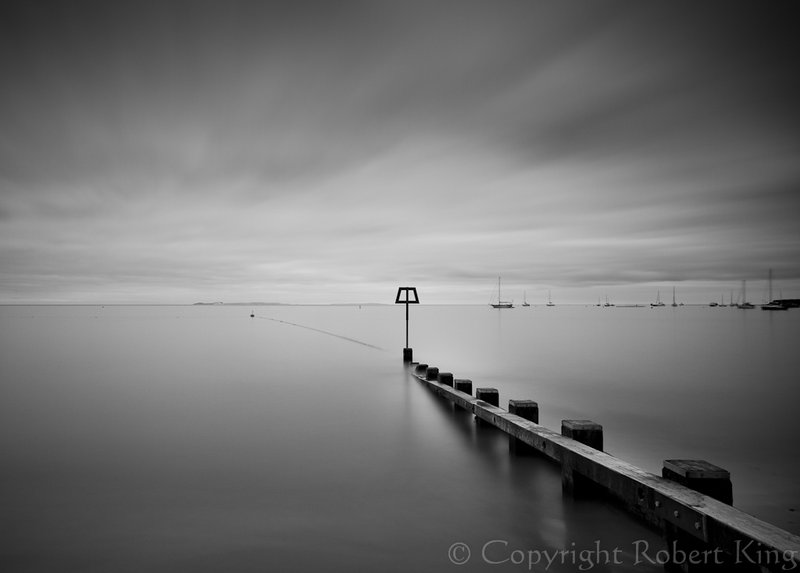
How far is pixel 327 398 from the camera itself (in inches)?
554

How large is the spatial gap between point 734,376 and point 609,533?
743 inches

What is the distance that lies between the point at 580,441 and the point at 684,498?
1957 millimetres

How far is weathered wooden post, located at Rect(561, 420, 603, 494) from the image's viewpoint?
552 cm

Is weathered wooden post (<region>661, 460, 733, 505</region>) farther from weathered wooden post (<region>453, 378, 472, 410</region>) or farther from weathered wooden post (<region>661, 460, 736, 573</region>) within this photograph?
weathered wooden post (<region>453, 378, 472, 410</region>)

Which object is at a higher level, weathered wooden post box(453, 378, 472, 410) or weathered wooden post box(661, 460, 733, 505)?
weathered wooden post box(661, 460, 733, 505)

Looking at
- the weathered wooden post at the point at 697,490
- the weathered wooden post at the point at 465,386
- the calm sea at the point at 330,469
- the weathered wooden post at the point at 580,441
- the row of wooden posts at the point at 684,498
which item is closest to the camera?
the row of wooden posts at the point at 684,498

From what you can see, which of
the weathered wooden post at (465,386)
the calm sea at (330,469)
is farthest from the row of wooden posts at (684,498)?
the weathered wooden post at (465,386)

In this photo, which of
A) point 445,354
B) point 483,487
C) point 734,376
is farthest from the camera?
point 445,354

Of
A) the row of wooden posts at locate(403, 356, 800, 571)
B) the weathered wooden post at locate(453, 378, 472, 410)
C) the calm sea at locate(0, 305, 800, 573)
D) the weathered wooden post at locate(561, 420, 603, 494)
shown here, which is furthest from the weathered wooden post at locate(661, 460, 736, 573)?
the weathered wooden post at locate(453, 378, 472, 410)

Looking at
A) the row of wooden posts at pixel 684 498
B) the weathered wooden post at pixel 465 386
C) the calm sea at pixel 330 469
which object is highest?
the row of wooden posts at pixel 684 498

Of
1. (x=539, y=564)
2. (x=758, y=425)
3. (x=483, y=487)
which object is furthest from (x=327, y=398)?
(x=758, y=425)

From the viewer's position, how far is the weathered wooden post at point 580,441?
5523 mm

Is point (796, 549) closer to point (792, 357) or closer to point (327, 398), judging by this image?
point (327, 398)

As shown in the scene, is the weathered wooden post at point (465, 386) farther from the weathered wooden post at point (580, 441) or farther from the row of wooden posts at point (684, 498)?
the weathered wooden post at point (580, 441)
